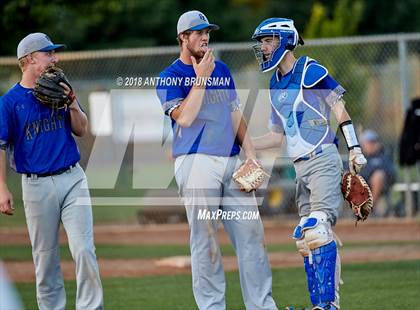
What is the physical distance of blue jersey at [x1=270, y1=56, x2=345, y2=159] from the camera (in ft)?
28.2

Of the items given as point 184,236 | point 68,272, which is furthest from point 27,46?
point 184,236

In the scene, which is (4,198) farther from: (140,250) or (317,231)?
(140,250)

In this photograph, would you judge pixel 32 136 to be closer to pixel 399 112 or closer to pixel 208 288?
pixel 208 288

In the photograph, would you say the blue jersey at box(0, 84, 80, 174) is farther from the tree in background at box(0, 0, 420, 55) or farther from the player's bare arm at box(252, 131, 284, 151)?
the tree in background at box(0, 0, 420, 55)

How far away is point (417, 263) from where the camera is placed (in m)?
12.8

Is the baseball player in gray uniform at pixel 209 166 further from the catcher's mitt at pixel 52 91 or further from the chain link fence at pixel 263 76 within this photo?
the chain link fence at pixel 263 76

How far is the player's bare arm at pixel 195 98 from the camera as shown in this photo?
8.33 metres

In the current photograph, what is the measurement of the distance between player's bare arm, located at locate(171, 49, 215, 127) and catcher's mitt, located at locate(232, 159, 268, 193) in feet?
1.83

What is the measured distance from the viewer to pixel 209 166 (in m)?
8.53

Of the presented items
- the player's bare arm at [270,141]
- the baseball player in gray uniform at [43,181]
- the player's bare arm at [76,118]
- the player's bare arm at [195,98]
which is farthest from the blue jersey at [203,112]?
the baseball player in gray uniform at [43,181]

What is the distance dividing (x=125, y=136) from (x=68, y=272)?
5.95 meters

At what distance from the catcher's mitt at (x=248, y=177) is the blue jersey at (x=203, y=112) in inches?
8.3

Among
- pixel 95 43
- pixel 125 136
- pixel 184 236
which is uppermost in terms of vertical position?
pixel 95 43

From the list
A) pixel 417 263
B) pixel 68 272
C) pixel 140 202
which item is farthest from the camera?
pixel 140 202
